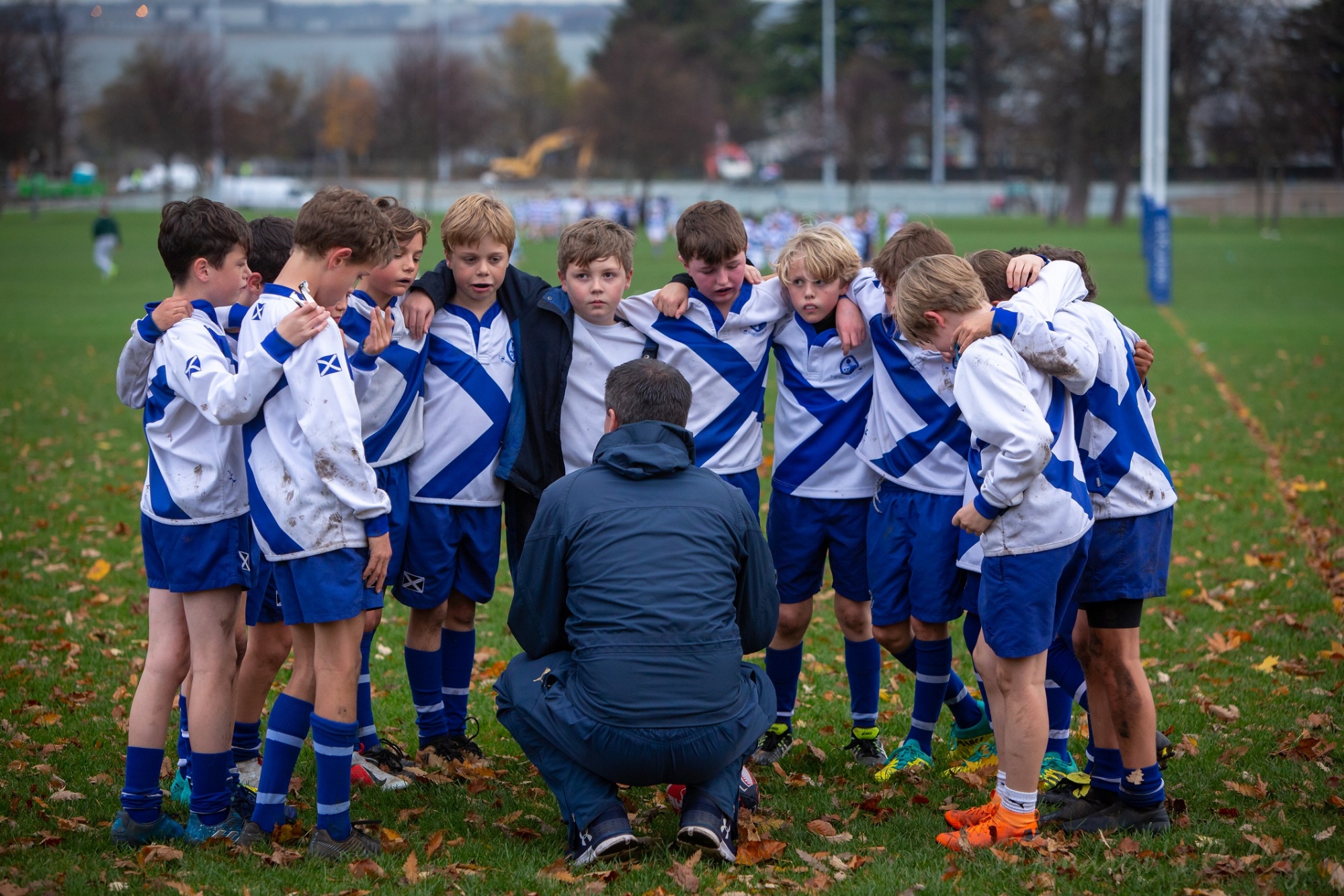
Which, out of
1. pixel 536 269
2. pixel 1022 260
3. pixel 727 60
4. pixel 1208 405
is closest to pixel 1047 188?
pixel 727 60

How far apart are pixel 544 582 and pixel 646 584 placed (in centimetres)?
37

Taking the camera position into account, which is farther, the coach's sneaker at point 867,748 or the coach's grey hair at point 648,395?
the coach's sneaker at point 867,748

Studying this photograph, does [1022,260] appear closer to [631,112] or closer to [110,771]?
[110,771]

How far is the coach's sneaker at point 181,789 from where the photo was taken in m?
4.41

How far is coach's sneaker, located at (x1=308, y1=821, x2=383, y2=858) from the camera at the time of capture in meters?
3.83

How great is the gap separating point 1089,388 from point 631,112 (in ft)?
217

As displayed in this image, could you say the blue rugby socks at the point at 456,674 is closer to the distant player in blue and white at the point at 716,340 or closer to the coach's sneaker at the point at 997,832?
the distant player in blue and white at the point at 716,340

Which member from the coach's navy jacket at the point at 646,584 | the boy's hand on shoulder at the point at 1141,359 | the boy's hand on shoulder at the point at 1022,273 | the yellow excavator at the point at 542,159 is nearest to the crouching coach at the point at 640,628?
the coach's navy jacket at the point at 646,584

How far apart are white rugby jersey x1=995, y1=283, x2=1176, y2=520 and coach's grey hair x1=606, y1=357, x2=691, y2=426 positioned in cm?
111

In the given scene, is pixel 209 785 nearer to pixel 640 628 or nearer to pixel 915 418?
pixel 640 628

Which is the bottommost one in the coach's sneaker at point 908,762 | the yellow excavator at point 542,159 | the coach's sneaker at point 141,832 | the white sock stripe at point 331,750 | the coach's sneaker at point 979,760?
the coach's sneaker at point 979,760

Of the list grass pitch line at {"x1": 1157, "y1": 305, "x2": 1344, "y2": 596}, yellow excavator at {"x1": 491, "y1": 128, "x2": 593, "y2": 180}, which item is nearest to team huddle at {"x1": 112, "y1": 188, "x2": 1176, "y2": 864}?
grass pitch line at {"x1": 1157, "y1": 305, "x2": 1344, "y2": 596}

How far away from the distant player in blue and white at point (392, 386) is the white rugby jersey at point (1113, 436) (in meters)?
2.19

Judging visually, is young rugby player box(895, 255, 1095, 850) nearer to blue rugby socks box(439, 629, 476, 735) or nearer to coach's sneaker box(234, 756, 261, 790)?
blue rugby socks box(439, 629, 476, 735)
